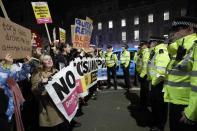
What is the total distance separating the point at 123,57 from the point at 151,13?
83.0ft

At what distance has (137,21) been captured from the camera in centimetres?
2859

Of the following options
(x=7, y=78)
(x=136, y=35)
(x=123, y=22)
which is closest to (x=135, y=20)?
(x=123, y=22)

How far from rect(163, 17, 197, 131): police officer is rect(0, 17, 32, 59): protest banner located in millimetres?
2439

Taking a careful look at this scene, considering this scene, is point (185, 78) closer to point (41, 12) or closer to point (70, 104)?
point (70, 104)

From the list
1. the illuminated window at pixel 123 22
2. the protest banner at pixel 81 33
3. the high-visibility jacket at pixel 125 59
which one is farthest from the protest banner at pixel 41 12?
the illuminated window at pixel 123 22

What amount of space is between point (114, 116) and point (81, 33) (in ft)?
9.29

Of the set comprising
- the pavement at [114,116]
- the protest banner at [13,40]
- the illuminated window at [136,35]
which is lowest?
the pavement at [114,116]

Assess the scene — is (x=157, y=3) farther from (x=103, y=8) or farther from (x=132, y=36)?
(x=103, y=8)

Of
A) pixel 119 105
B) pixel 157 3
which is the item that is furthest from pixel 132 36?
pixel 119 105

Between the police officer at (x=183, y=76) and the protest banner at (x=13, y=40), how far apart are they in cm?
244

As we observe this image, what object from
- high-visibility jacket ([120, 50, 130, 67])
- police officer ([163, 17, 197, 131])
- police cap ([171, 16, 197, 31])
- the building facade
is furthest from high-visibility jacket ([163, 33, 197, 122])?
the building facade

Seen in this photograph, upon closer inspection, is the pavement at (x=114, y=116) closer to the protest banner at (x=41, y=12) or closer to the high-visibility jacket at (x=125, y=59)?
the high-visibility jacket at (x=125, y=59)

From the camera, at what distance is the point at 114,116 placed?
12.0 ft

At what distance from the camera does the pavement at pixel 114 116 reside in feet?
10.2
